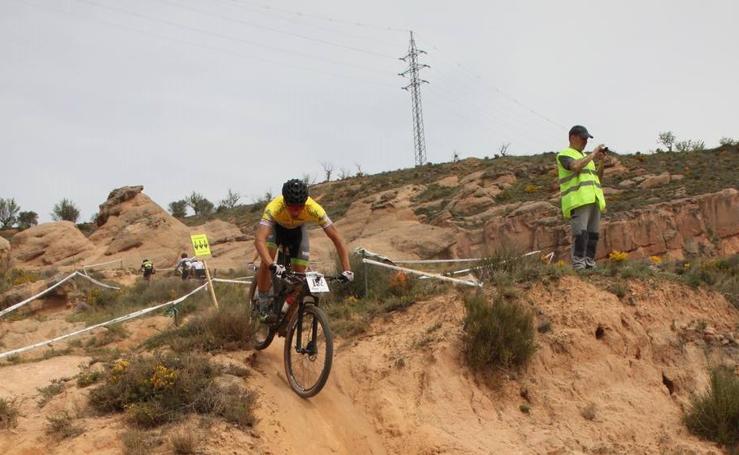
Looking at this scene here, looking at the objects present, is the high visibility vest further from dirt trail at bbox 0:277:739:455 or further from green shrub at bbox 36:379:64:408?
green shrub at bbox 36:379:64:408

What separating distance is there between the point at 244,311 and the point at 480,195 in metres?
17.3

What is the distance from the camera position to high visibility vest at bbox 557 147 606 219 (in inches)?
372

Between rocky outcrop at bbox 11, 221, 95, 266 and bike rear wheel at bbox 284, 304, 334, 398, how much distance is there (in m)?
20.9

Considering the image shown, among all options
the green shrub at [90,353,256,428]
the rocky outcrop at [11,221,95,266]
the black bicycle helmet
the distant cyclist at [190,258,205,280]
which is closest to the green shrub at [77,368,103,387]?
the green shrub at [90,353,256,428]

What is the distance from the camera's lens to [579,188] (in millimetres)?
9516

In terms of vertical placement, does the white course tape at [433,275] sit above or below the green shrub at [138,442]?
above

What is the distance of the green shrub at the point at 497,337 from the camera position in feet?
24.6

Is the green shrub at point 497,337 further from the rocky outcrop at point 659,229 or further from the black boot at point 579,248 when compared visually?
the rocky outcrop at point 659,229

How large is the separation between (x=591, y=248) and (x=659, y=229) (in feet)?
21.0

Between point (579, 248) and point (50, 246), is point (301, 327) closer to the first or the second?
point (579, 248)

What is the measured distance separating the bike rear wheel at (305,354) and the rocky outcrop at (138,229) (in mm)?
18881

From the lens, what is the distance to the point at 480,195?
77.9 feet

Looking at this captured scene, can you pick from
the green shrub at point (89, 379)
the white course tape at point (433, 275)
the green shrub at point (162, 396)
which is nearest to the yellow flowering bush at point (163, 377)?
the green shrub at point (162, 396)

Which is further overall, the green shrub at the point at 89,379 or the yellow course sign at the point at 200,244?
the yellow course sign at the point at 200,244
